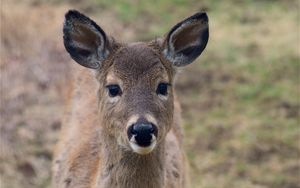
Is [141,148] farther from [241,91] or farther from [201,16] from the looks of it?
[241,91]

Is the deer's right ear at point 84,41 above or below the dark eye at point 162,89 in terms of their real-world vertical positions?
above

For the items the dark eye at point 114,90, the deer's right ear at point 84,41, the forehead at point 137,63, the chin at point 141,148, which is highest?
the deer's right ear at point 84,41

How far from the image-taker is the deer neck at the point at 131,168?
6277mm

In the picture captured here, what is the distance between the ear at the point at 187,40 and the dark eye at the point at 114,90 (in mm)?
446

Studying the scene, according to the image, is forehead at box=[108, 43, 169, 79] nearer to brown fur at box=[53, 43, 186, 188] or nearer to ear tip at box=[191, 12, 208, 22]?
brown fur at box=[53, 43, 186, 188]

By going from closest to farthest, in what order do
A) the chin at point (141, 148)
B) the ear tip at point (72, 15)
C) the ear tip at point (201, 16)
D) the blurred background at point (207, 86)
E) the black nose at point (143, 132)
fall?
the black nose at point (143, 132) < the chin at point (141, 148) < the ear tip at point (72, 15) < the ear tip at point (201, 16) < the blurred background at point (207, 86)

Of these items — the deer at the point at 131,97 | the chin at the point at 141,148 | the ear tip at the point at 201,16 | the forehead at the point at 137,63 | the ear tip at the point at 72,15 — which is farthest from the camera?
the ear tip at the point at 201,16

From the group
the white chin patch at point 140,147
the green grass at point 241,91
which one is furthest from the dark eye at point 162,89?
the green grass at point 241,91

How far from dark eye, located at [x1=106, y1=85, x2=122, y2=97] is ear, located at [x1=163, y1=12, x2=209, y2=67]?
45 centimetres

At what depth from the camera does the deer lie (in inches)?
238

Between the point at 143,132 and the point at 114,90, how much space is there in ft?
1.80

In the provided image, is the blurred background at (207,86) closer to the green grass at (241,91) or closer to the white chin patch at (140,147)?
the green grass at (241,91)

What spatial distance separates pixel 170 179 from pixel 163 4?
628cm

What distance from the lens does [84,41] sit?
6.56m
